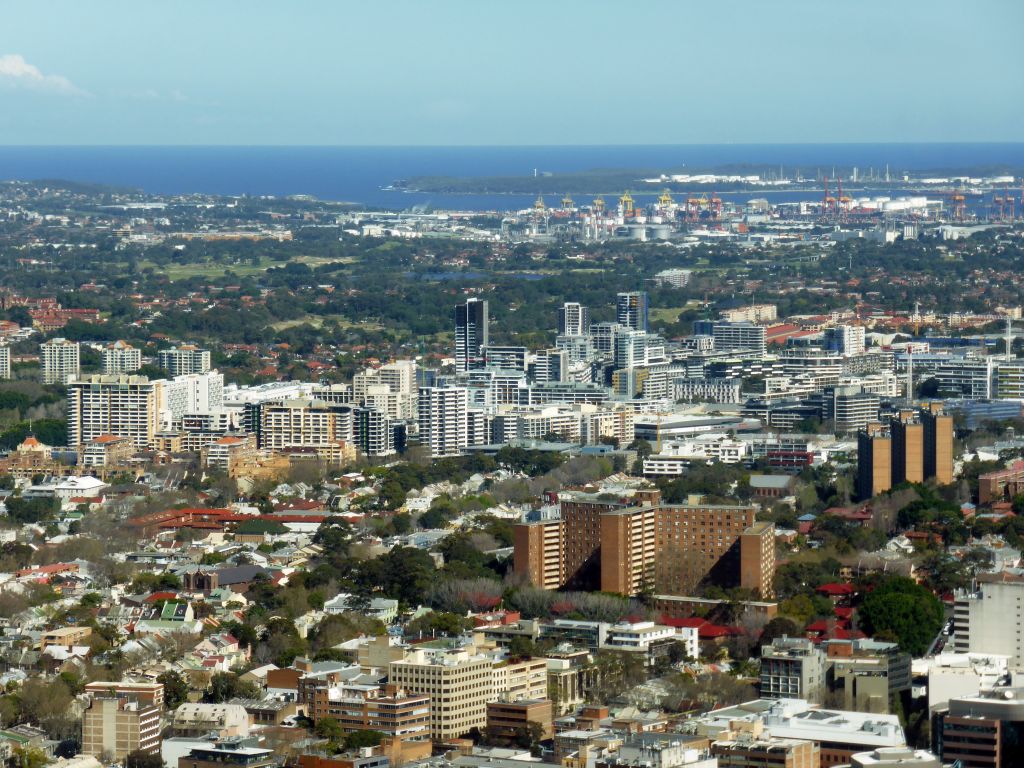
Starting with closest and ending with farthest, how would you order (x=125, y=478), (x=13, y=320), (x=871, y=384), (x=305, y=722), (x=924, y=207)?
(x=305, y=722) → (x=125, y=478) → (x=871, y=384) → (x=13, y=320) → (x=924, y=207)

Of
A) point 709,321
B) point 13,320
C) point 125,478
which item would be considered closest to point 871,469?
point 125,478

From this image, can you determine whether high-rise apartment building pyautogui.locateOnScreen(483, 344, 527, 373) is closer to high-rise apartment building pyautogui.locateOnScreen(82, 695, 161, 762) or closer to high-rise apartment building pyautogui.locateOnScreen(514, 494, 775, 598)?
high-rise apartment building pyautogui.locateOnScreen(514, 494, 775, 598)

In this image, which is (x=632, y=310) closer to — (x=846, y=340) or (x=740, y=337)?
(x=740, y=337)

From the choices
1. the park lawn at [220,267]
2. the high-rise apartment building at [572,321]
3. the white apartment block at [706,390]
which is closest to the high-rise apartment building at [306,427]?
the white apartment block at [706,390]

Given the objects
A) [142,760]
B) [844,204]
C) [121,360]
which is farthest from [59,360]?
[844,204]

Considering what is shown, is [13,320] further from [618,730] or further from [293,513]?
[618,730]

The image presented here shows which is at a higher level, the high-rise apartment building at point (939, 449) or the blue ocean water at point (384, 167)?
the high-rise apartment building at point (939, 449)

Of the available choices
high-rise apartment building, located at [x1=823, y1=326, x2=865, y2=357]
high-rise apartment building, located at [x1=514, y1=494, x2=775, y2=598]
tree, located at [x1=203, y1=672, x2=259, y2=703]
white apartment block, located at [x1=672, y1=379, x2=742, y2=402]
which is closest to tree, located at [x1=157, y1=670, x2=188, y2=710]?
tree, located at [x1=203, y1=672, x2=259, y2=703]

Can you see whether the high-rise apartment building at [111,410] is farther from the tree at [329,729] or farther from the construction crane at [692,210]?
the construction crane at [692,210]
